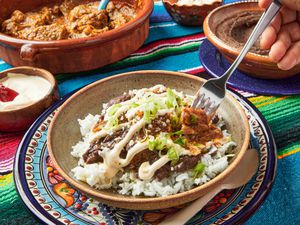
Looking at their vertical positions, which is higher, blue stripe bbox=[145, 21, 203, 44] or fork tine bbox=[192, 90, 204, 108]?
fork tine bbox=[192, 90, 204, 108]

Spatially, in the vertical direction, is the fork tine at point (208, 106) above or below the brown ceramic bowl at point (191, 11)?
above

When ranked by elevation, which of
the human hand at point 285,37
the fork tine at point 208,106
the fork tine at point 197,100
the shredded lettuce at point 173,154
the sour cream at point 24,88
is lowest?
the sour cream at point 24,88

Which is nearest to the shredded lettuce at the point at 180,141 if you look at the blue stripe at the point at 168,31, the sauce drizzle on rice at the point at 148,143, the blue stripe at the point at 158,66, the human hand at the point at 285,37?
the sauce drizzle on rice at the point at 148,143

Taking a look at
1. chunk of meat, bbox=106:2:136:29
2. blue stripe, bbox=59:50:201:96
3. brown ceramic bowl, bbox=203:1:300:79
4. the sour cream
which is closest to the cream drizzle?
the sour cream

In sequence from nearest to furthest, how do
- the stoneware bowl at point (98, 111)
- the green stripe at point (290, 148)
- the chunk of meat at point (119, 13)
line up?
1. the stoneware bowl at point (98, 111)
2. the green stripe at point (290, 148)
3. the chunk of meat at point (119, 13)

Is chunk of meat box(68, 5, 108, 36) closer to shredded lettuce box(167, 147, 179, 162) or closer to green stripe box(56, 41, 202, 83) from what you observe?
green stripe box(56, 41, 202, 83)

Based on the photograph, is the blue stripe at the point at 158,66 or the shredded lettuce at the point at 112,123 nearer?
the shredded lettuce at the point at 112,123

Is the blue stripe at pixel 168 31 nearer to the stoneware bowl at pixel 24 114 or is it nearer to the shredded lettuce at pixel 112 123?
the stoneware bowl at pixel 24 114

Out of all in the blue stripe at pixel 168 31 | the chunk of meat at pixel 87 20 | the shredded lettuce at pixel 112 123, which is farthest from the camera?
the blue stripe at pixel 168 31

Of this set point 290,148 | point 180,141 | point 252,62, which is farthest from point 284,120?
point 180,141
